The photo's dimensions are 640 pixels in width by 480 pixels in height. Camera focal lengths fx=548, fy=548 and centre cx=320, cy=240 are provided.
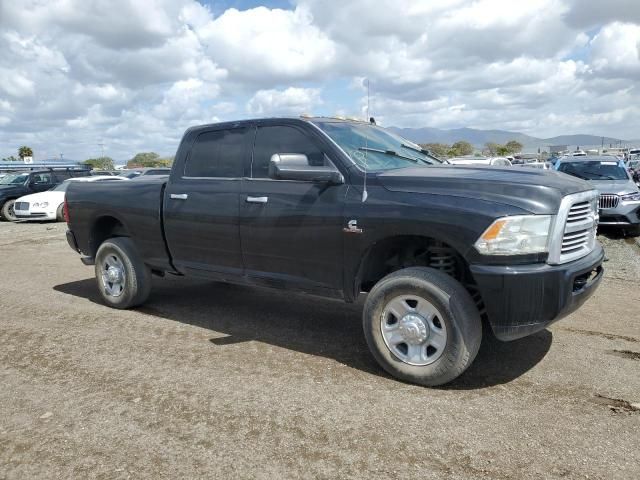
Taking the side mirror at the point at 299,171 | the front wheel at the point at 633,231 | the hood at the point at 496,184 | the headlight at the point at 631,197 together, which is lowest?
the front wheel at the point at 633,231

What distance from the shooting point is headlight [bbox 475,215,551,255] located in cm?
347

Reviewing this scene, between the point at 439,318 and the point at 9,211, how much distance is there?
1929 cm

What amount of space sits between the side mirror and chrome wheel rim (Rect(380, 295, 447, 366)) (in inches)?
41.3

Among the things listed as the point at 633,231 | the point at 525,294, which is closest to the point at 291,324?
the point at 525,294

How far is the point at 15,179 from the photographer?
19.8m

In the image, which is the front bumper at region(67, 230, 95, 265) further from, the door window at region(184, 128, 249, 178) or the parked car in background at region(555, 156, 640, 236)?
the parked car in background at region(555, 156, 640, 236)

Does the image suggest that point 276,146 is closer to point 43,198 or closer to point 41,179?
point 43,198

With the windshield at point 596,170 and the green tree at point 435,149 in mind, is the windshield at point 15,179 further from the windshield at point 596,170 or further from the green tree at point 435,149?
the windshield at point 596,170

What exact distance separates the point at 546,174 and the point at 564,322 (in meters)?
1.89

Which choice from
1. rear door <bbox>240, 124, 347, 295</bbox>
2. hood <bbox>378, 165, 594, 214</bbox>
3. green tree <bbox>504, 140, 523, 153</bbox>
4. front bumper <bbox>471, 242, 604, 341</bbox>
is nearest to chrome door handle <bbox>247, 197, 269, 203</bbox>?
rear door <bbox>240, 124, 347, 295</bbox>

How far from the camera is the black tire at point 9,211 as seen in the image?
1895 cm

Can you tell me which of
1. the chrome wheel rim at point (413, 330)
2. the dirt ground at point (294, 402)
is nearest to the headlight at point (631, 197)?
the dirt ground at point (294, 402)

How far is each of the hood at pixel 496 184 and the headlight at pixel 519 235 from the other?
75mm

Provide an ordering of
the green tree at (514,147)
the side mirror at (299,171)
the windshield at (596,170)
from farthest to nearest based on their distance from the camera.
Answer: the green tree at (514,147) < the windshield at (596,170) < the side mirror at (299,171)
